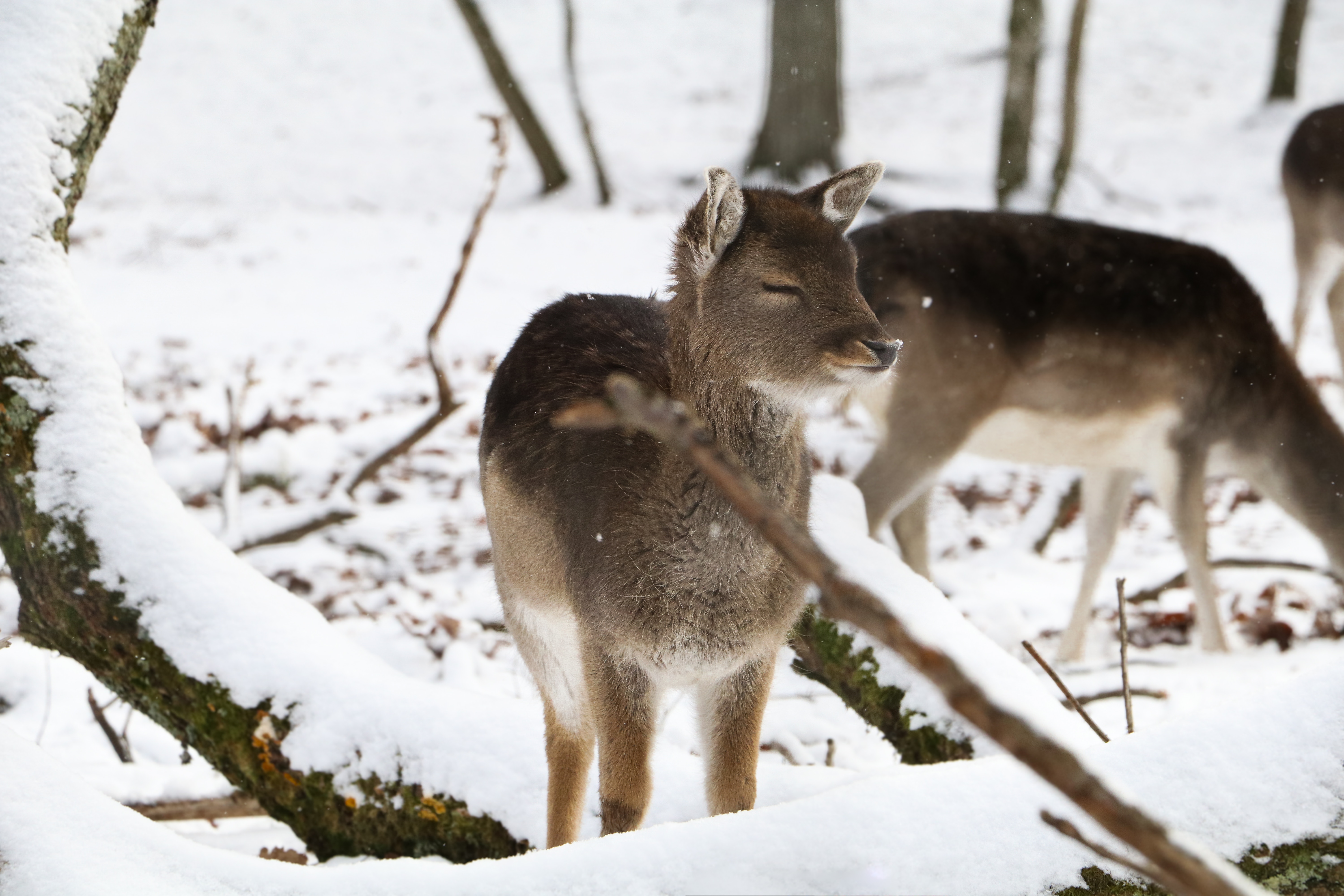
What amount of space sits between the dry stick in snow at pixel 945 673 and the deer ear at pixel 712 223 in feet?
4.88

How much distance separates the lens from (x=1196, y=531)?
548 centimetres

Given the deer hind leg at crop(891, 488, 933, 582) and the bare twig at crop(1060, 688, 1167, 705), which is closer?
the bare twig at crop(1060, 688, 1167, 705)

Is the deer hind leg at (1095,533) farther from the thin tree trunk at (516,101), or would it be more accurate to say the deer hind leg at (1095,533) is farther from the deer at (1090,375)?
the thin tree trunk at (516,101)

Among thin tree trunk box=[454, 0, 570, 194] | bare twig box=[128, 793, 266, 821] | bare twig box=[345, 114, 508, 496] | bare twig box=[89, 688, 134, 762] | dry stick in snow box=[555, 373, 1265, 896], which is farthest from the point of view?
thin tree trunk box=[454, 0, 570, 194]

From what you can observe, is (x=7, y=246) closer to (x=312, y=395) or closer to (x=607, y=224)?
(x=312, y=395)

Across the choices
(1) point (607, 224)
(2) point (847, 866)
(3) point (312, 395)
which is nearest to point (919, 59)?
(1) point (607, 224)

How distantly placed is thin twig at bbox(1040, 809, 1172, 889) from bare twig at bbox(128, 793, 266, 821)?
2.77 m

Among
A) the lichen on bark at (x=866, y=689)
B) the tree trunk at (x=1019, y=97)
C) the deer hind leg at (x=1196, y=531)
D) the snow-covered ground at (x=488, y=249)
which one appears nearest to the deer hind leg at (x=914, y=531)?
the snow-covered ground at (x=488, y=249)

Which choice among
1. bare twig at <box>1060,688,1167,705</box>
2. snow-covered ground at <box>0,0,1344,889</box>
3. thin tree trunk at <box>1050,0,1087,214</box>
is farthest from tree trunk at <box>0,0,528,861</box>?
thin tree trunk at <box>1050,0,1087,214</box>

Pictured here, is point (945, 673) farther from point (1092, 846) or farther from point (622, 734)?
point (622, 734)

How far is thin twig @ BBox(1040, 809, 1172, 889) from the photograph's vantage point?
82 centimetres

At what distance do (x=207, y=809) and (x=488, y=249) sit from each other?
1306 centimetres

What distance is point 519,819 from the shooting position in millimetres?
2928

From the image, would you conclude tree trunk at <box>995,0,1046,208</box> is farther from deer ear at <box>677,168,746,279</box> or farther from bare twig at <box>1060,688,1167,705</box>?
deer ear at <box>677,168,746,279</box>
